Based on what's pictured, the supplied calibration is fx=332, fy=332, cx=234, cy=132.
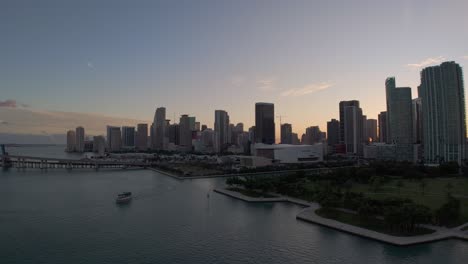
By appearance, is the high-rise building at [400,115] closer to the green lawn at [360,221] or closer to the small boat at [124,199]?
the green lawn at [360,221]

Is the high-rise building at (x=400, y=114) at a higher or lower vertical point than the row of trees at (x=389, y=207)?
higher

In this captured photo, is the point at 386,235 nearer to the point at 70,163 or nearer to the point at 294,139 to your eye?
the point at 70,163

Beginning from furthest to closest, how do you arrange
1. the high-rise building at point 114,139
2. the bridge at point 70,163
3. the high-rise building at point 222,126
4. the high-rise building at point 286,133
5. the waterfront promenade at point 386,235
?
the high-rise building at point 114,139 < the high-rise building at point 286,133 < the high-rise building at point 222,126 < the bridge at point 70,163 < the waterfront promenade at point 386,235

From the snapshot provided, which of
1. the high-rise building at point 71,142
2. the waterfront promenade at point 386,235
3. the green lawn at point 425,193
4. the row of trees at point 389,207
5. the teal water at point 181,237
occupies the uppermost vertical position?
the high-rise building at point 71,142

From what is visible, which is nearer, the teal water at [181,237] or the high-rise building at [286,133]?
the teal water at [181,237]

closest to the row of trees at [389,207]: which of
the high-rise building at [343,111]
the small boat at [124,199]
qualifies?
the small boat at [124,199]

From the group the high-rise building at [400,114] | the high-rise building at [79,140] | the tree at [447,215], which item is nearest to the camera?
the tree at [447,215]

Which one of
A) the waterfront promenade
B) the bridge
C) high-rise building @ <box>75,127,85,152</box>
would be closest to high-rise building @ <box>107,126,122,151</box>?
high-rise building @ <box>75,127,85,152</box>
